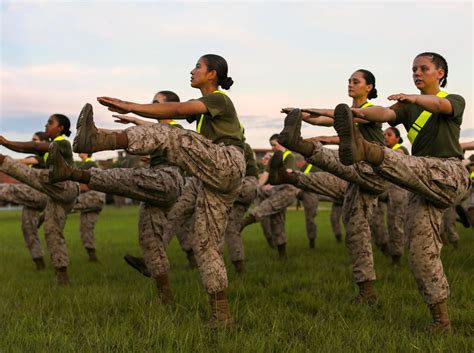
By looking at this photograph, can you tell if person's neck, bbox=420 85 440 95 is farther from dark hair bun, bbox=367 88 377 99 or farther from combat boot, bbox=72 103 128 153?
combat boot, bbox=72 103 128 153

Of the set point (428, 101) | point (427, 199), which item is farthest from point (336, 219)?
point (428, 101)

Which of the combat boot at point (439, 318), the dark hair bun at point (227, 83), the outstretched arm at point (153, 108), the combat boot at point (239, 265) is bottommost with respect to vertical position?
the combat boot at point (239, 265)

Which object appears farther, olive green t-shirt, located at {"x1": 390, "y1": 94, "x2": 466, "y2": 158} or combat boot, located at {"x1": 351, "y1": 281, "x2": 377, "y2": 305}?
combat boot, located at {"x1": 351, "y1": 281, "x2": 377, "y2": 305}

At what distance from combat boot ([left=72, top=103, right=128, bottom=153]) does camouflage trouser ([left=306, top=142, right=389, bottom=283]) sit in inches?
94.4

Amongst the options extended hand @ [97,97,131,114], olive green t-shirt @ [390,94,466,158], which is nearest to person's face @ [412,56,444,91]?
olive green t-shirt @ [390,94,466,158]

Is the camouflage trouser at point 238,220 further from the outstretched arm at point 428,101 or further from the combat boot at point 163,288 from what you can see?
the outstretched arm at point 428,101

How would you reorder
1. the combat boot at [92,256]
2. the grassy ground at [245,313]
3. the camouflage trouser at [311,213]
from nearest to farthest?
the grassy ground at [245,313], the combat boot at [92,256], the camouflage trouser at [311,213]

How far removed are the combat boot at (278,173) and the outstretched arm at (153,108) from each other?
2.25 metres

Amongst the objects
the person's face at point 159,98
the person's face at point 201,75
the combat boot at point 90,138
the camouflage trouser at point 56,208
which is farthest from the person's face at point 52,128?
the combat boot at point 90,138

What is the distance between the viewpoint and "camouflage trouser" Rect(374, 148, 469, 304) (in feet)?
13.4

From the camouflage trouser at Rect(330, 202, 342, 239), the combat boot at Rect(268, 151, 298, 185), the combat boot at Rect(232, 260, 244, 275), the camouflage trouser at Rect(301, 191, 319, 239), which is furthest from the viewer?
the camouflage trouser at Rect(330, 202, 342, 239)

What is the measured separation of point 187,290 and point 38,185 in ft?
8.18

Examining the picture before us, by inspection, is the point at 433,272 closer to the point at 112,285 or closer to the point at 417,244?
the point at 417,244

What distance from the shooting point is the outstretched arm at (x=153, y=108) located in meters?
3.99
